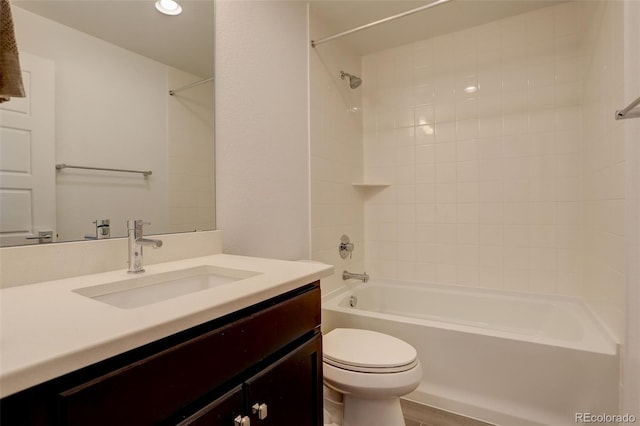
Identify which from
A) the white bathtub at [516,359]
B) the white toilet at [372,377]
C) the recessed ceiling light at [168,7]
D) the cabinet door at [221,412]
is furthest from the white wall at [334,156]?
the cabinet door at [221,412]

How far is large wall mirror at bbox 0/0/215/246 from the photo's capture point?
0.93 m

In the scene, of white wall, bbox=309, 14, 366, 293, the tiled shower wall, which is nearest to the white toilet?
white wall, bbox=309, 14, 366, 293

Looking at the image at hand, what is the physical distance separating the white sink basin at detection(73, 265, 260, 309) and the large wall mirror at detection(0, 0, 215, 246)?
230 mm

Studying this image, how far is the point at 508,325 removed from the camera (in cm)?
217

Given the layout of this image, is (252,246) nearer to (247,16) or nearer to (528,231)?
(247,16)

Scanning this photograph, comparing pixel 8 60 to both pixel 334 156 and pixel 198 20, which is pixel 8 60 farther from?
pixel 334 156

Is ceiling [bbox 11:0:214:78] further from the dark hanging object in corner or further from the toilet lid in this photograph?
the toilet lid

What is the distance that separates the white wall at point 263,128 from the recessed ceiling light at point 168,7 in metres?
0.17

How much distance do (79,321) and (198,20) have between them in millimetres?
1324

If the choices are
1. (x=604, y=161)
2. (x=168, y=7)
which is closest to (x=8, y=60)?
(x=168, y=7)

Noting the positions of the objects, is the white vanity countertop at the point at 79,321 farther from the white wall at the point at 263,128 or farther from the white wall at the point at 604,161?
the white wall at the point at 604,161

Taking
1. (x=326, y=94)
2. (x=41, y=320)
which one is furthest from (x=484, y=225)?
(x=41, y=320)

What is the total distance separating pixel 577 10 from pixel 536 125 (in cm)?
72

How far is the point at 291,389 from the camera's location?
2.91 ft
